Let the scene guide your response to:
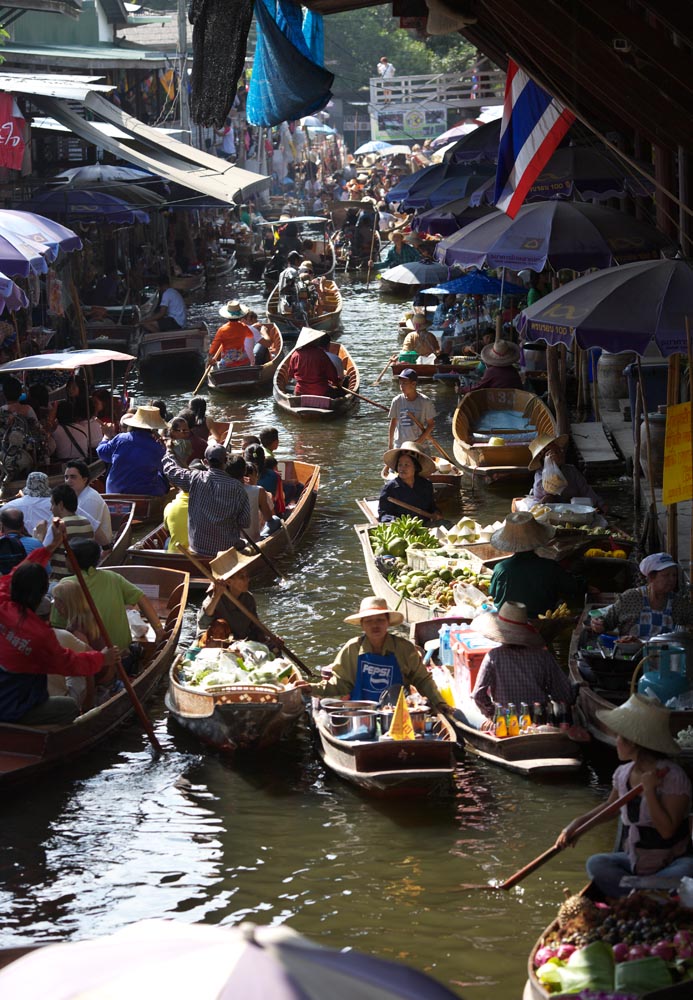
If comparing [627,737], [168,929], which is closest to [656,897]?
[627,737]

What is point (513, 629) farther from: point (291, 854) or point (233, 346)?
point (233, 346)

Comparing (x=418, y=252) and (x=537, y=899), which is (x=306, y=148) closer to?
(x=418, y=252)

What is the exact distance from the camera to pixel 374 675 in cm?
837

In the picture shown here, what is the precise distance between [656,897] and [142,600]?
477 centimetres

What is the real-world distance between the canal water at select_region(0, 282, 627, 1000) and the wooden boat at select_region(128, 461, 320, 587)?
229 centimetres

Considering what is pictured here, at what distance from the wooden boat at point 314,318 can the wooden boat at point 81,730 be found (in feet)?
50.8

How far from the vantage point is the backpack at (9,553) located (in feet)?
31.6

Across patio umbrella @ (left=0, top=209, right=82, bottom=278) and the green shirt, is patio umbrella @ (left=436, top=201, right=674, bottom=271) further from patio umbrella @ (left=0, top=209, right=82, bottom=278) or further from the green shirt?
the green shirt

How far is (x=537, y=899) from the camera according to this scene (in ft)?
23.1

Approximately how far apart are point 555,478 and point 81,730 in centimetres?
585

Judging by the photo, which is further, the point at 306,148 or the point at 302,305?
the point at 306,148

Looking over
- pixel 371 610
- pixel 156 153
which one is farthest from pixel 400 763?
pixel 156 153

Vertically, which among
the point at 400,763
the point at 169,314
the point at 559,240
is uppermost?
the point at 559,240

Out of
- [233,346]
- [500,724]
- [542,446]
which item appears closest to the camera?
[500,724]
